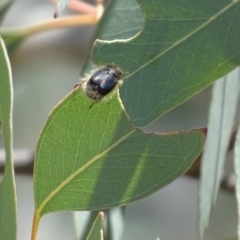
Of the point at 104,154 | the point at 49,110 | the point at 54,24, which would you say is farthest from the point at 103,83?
the point at 49,110

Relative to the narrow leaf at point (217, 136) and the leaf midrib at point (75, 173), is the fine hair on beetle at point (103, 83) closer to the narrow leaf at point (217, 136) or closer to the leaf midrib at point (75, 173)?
the leaf midrib at point (75, 173)

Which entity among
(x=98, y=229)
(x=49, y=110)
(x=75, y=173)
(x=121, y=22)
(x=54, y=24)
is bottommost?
(x=98, y=229)

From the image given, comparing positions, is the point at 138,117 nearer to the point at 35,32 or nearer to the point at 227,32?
the point at 227,32

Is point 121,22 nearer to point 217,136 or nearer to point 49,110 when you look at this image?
point 217,136

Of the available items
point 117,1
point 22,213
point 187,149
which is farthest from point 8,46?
point 22,213

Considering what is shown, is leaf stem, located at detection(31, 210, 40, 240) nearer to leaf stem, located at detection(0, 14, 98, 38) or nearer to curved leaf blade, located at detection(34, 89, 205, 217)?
curved leaf blade, located at detection(34, 89, 205, 217)

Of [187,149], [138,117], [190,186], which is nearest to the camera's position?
[187,149]
